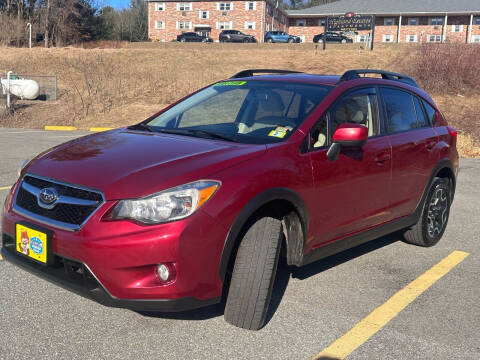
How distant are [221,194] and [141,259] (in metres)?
0.58

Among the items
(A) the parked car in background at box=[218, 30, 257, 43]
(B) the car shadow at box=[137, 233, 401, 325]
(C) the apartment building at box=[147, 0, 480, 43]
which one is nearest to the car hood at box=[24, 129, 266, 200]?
(B) the car shadow at box=[137, 233, 401, 325]

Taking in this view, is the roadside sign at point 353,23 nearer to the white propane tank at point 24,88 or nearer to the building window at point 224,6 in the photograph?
the white propane tank at point 24,88

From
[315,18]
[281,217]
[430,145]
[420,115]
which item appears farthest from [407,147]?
[315,18]

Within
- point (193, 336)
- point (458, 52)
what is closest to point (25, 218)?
point (193, 336)

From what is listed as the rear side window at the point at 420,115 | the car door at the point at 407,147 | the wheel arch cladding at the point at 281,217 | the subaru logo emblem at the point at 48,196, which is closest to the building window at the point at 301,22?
the rear side window at the point at 420,115

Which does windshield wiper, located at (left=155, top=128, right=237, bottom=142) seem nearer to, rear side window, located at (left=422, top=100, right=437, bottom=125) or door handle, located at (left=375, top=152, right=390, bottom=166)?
door handle, located at (left=375, top=152, right=390, bottom=166)

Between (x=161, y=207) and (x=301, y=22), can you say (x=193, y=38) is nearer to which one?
(x=301, y=22)

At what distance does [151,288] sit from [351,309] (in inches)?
62.4

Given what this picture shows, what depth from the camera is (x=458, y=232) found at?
237 inches

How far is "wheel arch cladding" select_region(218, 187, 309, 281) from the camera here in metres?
3.10

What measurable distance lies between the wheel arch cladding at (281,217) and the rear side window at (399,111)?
58.6 inches

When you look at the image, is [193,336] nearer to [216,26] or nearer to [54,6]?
[54,6]

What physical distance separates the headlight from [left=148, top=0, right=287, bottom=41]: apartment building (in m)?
62.0

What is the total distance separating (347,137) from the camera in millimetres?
3766
